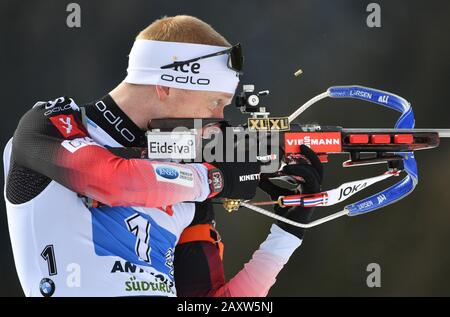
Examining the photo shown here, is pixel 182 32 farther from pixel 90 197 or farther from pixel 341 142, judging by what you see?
pixel 341 142

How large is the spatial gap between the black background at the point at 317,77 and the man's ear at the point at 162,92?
124cm

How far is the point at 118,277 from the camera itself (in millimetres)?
2668

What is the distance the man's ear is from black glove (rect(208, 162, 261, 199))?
1.06 ft

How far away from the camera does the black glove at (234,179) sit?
266 cm

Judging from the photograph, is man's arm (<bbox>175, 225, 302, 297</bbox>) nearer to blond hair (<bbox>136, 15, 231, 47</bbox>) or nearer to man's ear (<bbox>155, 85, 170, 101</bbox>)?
Answer: man's ear (<bbox>155, 85, 170, 101</bbox>)

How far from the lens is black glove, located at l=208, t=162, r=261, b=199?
266cm

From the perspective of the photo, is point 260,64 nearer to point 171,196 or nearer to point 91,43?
point 91,43

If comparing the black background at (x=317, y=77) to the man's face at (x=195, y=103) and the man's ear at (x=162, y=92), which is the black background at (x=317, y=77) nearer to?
the man's face at (x=195, y=103)

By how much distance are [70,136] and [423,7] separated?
2.57 m

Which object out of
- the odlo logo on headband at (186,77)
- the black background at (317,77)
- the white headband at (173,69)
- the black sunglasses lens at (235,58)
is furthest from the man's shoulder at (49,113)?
the black background at (317,77)

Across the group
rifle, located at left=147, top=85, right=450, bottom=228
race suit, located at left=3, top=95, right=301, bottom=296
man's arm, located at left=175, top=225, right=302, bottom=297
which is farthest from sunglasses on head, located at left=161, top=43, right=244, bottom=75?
man's arm, located at left=175, top=225, right=302, bottom=297

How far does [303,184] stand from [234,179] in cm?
42

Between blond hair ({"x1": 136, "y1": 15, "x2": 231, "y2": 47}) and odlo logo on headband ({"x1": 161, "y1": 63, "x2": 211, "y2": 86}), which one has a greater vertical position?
blond hair ({"x1": 136, "y1": 15, "x2": 231, "y2": 47})

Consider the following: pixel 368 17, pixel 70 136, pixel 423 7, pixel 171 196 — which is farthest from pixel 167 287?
pixel 423 7
